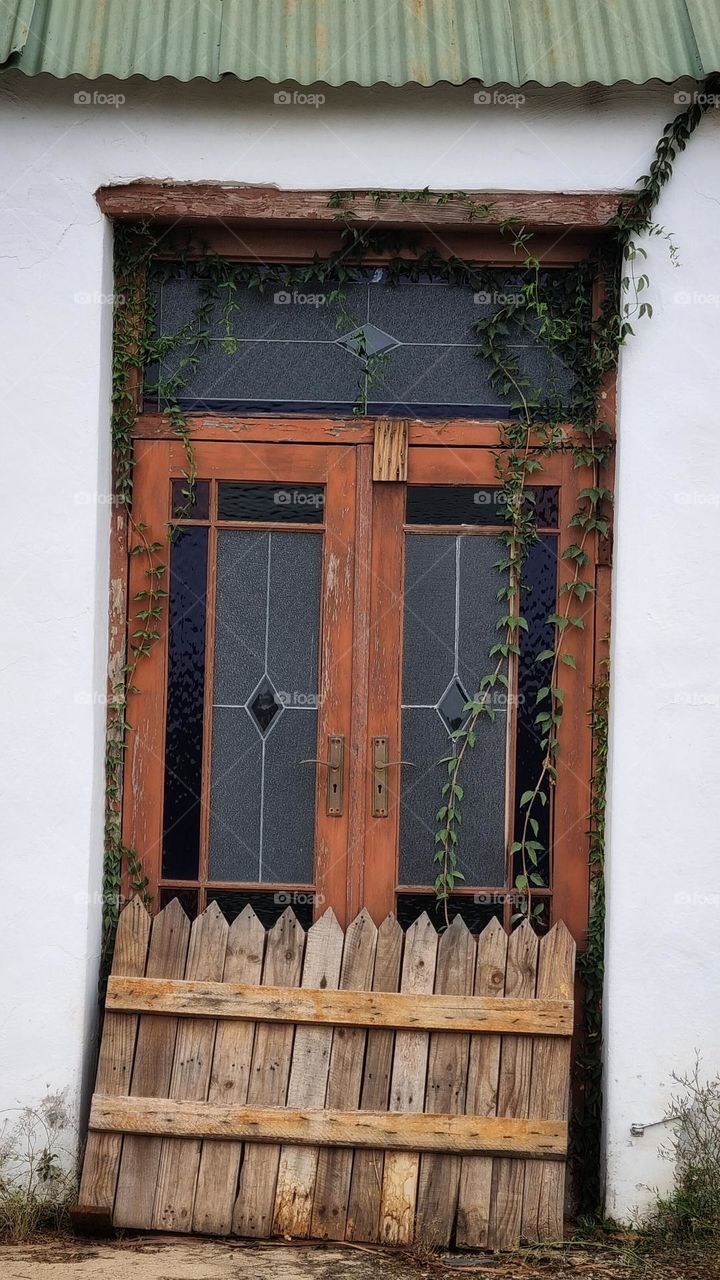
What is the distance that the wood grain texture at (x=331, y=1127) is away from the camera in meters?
3.90

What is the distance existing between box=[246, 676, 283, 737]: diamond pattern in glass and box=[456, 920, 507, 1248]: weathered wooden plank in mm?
1142

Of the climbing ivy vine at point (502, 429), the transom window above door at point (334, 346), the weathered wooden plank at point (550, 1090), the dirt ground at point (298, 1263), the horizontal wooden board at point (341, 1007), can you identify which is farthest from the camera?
the transom window above door at point (334, 346)

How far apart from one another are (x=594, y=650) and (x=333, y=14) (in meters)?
2.58

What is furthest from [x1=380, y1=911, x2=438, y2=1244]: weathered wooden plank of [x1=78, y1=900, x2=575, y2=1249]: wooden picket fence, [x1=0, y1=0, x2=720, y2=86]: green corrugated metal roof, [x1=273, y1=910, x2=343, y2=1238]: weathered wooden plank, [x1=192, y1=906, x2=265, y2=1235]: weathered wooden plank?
[x1=0, y1=0, x2=720, y2=86]: green corrugated metal roof

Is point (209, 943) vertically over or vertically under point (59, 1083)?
over

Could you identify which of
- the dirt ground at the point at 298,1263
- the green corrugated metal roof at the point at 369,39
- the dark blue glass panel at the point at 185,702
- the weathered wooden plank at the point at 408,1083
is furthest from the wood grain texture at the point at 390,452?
the dirt ground at the point at 298,1263

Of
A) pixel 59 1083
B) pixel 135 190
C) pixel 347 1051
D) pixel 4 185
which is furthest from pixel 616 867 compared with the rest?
pixel 4 185

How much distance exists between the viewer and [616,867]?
4148 mm

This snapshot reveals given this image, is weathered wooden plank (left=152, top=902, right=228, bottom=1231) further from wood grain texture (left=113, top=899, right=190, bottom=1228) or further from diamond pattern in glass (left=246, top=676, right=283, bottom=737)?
diamond pattern in glass (left=246, top=676, right=283, bottom=737)

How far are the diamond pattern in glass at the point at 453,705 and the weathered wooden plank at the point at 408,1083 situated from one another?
0.74m

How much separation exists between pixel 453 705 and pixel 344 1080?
1.43 m

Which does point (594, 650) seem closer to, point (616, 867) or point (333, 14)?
point (616, 867)

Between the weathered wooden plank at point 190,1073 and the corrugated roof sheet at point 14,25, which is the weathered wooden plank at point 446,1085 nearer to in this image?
the weathered wooden plank at point 190,1073

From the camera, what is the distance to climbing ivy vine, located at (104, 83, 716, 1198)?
434 cm
